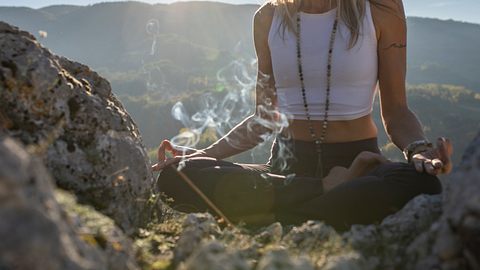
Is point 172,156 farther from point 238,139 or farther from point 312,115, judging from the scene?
point 312,115

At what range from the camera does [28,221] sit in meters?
1.28

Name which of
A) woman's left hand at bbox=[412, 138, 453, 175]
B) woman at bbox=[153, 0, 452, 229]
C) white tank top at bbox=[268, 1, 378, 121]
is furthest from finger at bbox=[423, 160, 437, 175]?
white tank top at bbox=[268, 1, 378, 121]

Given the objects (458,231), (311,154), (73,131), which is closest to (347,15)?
(311,154)

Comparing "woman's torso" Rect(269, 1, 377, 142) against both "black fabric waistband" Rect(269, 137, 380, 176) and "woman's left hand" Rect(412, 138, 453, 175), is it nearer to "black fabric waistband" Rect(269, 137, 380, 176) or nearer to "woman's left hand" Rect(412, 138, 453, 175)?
"black fabric waistband" Rect(269, 137, 380, 176)

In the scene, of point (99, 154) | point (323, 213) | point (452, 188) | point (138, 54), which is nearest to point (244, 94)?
point (323, 213)

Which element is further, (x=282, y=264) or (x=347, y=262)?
(x=347, y=262)

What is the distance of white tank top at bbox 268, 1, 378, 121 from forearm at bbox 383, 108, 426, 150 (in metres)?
0.23

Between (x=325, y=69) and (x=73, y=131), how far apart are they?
7.46 feet

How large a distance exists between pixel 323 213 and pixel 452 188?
4.72ft

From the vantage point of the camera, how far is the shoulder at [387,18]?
14.1 feet

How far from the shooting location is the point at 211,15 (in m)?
181

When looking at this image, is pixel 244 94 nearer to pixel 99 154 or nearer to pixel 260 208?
pixel 260 208

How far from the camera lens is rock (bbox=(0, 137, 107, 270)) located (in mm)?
1247

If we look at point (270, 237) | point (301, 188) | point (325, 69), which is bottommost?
point (301, 188)
